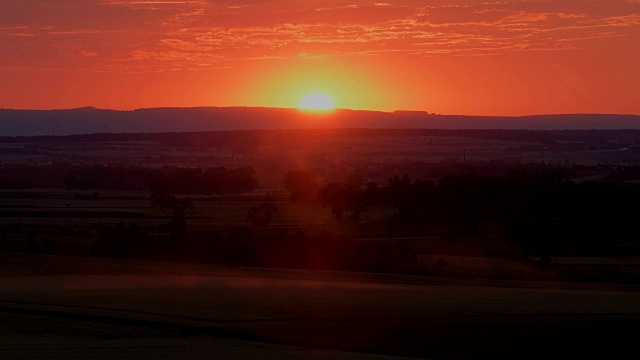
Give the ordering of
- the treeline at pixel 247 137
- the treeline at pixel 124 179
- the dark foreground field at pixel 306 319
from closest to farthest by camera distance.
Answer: the dark foreground field at pixel 306 319 → the treeline at pixel 124 179 → the treeline at pixel 247 137

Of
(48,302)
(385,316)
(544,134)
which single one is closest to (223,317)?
(385,316)

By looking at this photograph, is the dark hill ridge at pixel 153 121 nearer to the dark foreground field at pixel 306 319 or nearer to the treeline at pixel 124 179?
the treeline at pixel 124 179

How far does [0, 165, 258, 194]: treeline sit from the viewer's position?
5909 centimetres

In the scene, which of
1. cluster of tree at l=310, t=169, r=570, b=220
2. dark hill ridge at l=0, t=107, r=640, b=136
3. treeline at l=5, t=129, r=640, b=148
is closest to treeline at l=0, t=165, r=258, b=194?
cluster of tree at l=310, t=169, r=570, b=220

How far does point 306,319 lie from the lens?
14344 millimetres

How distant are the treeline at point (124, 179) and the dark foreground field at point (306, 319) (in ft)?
124

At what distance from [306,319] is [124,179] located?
169 ft

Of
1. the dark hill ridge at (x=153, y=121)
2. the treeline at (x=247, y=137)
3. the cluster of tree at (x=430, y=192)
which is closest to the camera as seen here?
the cluster of tree at (x=430, y=192)

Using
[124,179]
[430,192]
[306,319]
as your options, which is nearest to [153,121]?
[124,179]

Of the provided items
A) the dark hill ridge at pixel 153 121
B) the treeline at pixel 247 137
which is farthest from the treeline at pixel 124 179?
the dark hill ridge at pixel 153 121

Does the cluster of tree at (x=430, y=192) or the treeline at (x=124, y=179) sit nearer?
the cluster of tree at (x=430, y=192)

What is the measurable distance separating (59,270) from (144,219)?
639 inches

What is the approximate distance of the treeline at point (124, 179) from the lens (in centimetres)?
5909

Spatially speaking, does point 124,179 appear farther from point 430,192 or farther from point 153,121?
point 153,121
